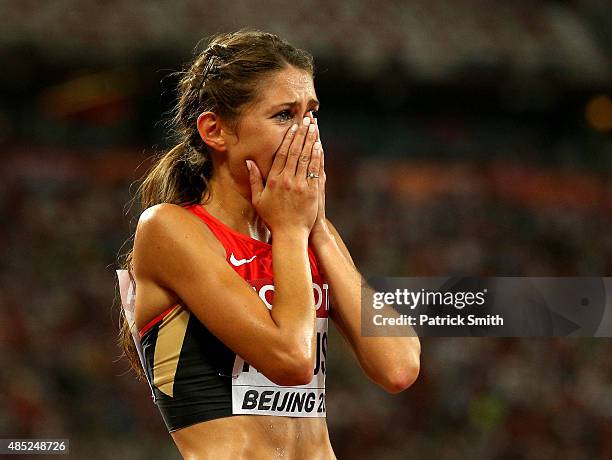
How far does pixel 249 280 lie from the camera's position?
233 centimetres

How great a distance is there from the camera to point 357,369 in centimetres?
714

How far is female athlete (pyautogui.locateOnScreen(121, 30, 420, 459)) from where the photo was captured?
2199 mm

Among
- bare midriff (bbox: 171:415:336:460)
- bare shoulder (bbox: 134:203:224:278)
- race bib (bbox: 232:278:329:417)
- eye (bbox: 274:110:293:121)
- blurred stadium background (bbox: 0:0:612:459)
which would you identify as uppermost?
eye (bbox: 274:110:293:121)

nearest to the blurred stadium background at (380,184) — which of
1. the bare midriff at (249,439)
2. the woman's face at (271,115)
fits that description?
the bare midriff at (249,439)

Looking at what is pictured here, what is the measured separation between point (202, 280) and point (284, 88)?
0.53 meters

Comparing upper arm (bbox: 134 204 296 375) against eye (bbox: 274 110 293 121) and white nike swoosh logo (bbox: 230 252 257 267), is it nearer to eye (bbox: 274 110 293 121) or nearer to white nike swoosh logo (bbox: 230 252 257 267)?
white nike swoosh logo (bbox: 230 252 257 267)

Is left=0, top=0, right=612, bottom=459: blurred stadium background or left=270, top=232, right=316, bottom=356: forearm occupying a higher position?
left=270, top=232, right=316, bottom=356: forearm

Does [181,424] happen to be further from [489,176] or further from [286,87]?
[489,176]

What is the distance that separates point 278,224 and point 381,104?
7.08 metres

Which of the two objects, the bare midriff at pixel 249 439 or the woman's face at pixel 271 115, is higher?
the woman's face at pixel 271 115

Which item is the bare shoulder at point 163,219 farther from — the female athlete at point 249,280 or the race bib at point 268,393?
the race bib at point 268,393

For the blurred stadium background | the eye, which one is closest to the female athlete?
the eye

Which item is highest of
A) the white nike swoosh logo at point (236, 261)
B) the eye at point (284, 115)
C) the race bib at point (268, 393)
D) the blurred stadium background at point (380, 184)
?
the eye at point (284, 115)

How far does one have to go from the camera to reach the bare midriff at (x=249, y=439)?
2.24 metres
